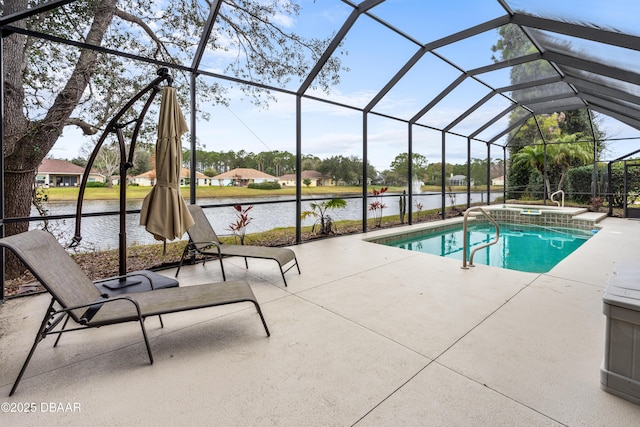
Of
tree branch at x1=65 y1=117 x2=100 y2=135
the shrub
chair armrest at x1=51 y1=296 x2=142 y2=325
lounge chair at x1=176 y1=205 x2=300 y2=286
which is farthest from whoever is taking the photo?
the shrub

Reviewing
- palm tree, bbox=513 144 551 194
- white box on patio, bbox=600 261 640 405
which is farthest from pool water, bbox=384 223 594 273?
palm tree, bbox=513 144 551 194

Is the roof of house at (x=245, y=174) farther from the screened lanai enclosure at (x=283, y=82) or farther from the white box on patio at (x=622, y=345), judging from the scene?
the white box on patio at (x=622, y=345)

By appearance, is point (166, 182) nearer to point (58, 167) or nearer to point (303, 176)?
point (58, 167)

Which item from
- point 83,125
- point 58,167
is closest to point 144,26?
point 83,125

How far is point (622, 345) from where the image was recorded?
182cm

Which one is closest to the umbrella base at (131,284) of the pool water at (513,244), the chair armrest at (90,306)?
the chair armrest at (90,306)

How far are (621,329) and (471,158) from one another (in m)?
11.0

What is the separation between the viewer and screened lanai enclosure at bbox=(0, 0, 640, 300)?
4266 mm

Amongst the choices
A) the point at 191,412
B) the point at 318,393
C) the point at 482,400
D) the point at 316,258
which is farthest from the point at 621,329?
the point at 316,258

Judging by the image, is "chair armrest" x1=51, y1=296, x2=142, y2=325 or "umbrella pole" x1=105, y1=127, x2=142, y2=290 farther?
"umbrella pole" x1=105, y1=127, x2=142, y2=290

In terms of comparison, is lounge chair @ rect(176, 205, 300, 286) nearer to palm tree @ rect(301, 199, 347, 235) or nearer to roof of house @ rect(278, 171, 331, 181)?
roof of house @ rect(278, 171, 331, 181)

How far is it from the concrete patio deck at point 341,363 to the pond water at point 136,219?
126 cm

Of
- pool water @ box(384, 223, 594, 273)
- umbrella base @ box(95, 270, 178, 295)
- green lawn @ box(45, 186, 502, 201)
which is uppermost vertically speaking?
green lawn @ box(45, 186, 502, 201)

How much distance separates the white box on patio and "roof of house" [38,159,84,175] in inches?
247
